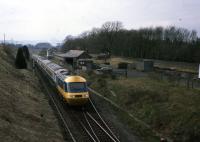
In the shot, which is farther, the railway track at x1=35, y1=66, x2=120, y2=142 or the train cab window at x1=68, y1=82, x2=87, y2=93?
the train cab window at x1=68, y1=82, x2=87, y2=93

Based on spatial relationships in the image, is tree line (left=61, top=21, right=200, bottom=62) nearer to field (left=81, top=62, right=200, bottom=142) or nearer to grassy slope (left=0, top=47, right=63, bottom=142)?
field (left=81, top=62, right=200, bottom=142)

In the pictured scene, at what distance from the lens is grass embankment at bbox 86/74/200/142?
19156mm

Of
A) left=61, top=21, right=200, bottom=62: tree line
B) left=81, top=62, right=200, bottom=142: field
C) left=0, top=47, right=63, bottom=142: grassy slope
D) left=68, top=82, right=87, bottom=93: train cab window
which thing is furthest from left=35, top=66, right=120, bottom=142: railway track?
left=61, top=21, right=200, bottom=62: tree line

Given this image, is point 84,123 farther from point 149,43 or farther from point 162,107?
point 149,43

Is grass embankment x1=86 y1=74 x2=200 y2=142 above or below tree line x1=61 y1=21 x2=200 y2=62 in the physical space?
below

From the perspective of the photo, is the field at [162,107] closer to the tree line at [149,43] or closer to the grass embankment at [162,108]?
the grass embankment at [162,108]

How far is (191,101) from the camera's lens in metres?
22.4

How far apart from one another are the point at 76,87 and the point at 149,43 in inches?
2350

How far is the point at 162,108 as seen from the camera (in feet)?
74.8

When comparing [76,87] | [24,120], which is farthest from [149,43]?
[24,120]

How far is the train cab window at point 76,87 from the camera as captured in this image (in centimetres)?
2633

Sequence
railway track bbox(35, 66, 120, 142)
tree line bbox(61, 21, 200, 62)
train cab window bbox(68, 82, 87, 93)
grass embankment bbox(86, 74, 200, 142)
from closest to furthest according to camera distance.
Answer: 1. grass embankment bbox(86, 74, 200, 142)
2. railway track bbox(35, 66, 120, 142)
3. train cab window bbox(68, 82, 87, 93)
4. tree line bbox(61, 21, 200, 62)

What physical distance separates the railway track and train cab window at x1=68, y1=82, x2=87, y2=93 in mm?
1823

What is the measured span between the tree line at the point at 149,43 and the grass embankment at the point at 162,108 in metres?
38.2
